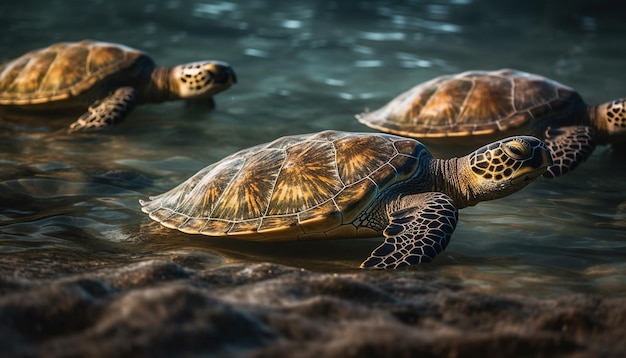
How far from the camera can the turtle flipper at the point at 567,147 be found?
609cm

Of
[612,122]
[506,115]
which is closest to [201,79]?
[506,115]

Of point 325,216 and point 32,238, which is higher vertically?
point 325,216

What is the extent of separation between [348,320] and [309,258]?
1.53m

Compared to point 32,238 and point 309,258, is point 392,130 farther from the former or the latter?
point 32,238

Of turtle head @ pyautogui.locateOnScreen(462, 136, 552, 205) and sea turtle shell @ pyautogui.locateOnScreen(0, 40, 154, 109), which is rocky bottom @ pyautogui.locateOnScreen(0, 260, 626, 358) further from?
sea turtle shell @ pyautogui.locateOnScreen(0, 40, 154, 109)

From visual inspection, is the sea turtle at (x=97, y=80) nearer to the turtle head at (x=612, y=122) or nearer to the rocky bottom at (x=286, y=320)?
the turtle head at (x=612, y=122)

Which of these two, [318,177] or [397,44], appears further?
[397,44]

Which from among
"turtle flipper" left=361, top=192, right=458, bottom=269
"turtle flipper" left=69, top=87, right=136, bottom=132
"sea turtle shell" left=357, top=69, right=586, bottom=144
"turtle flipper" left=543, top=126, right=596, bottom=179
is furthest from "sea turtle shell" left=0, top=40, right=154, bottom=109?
"turtle flipper" left=361, top=192, right=458, bottom=269

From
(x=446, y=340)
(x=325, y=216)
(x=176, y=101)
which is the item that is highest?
(x=446, y=340)

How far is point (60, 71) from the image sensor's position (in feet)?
26.4

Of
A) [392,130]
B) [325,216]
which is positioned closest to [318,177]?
[325,216]

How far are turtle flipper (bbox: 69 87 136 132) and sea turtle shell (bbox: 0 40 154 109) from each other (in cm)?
23

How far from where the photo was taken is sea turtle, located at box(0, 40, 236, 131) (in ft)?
26.0

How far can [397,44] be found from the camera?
11.6 meters
